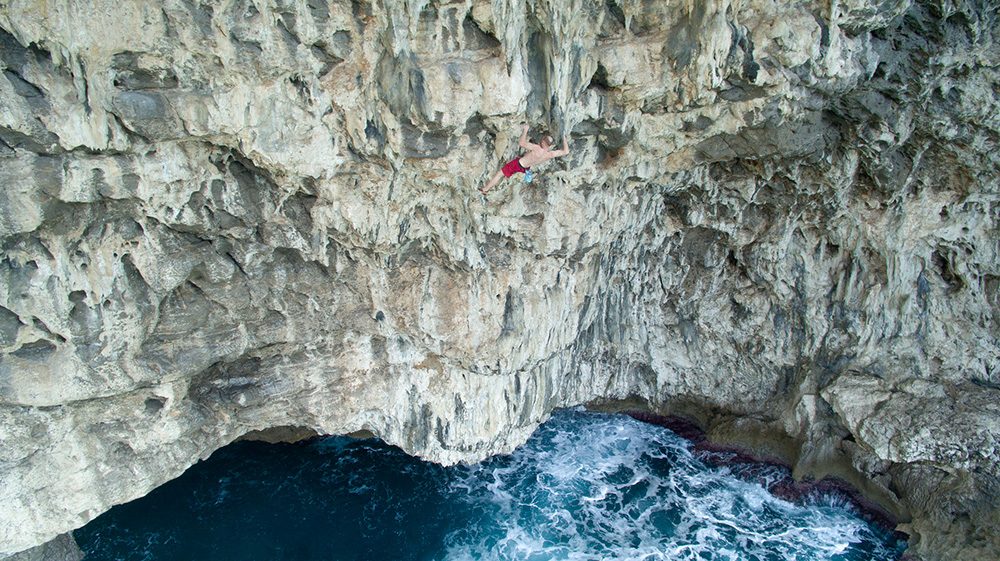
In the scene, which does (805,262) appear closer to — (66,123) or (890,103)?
(890,103)

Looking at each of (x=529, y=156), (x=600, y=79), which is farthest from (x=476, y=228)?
(x=600, y=79)

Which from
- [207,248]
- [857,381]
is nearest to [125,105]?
[207,248]

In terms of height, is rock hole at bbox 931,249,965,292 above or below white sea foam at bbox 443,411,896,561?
above

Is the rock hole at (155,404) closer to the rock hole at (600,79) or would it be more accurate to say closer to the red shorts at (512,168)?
the red shorts at (512,168)

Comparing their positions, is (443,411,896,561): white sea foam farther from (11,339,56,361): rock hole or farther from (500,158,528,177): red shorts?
(11,339,56,361): rock hole

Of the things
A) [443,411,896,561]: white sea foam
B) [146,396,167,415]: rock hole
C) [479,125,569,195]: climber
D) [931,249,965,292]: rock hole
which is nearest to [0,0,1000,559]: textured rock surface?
[146,396,167,415]: rock hole

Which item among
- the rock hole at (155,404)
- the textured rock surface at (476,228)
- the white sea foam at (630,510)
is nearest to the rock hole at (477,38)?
the textured rock surface at (476,228)

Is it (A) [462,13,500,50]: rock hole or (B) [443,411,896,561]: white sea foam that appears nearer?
(A) [462,13,500,50]: rock hole

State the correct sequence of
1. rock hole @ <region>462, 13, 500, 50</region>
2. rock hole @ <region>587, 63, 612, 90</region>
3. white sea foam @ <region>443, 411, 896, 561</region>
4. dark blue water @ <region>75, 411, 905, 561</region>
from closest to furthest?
1. rock hole @ <region>462, 13, 500, 50</region>
2. rock hole @ <region>587, 63, 612, 90</region>
3. dark blue water @ <region>75, 411, 905, 561</region>
4. white sea foam @ <region>443, 411, 896, 561</region>
